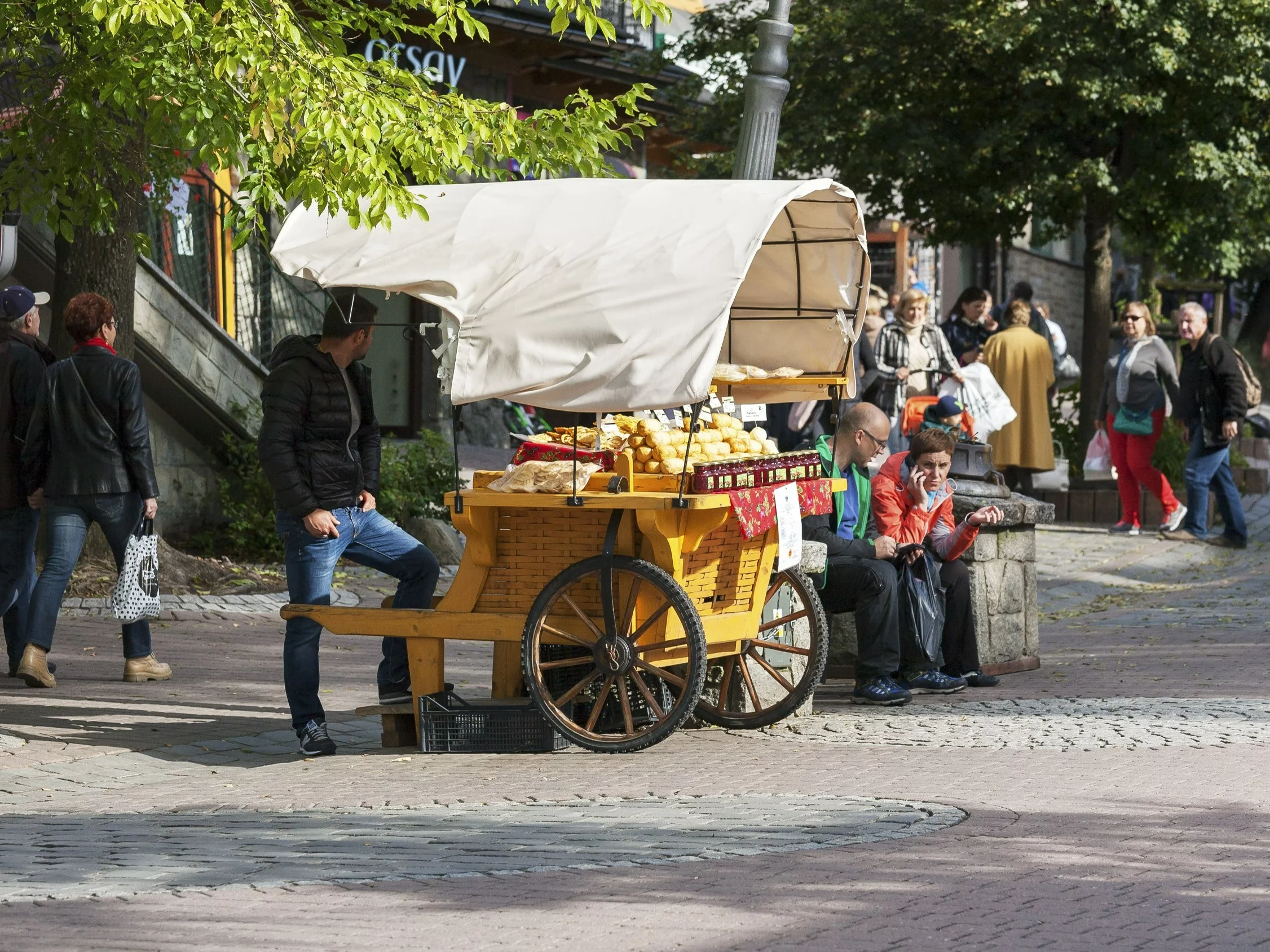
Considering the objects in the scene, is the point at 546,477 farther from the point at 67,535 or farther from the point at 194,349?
the point at 194,349

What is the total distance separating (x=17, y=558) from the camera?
962 cm

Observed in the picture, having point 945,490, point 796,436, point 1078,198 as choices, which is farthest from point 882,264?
point 945,490

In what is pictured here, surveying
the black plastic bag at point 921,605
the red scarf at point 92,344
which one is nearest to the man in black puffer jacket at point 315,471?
the red scarf at point 92,344

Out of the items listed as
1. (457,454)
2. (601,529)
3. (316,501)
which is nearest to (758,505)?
(601,529)

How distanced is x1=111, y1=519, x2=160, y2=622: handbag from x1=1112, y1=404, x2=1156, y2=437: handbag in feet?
32.0

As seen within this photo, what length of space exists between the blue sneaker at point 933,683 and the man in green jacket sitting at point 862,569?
0.28 meters

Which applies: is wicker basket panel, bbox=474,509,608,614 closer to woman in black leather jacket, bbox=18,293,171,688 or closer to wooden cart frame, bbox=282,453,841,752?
wooden cart frame, bbox=282,453,841,752

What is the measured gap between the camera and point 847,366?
922 cm

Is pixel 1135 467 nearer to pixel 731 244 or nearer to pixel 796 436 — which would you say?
pixel 796 436

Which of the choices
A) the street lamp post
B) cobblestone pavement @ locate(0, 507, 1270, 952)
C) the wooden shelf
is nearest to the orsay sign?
the street lamp post

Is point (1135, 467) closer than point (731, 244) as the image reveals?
No

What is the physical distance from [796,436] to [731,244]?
7048 millimetres

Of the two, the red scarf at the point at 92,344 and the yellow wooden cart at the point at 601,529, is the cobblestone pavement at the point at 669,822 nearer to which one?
the yellow wooden cart at the point at 601,529

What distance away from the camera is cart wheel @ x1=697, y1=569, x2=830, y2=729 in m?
8.49
